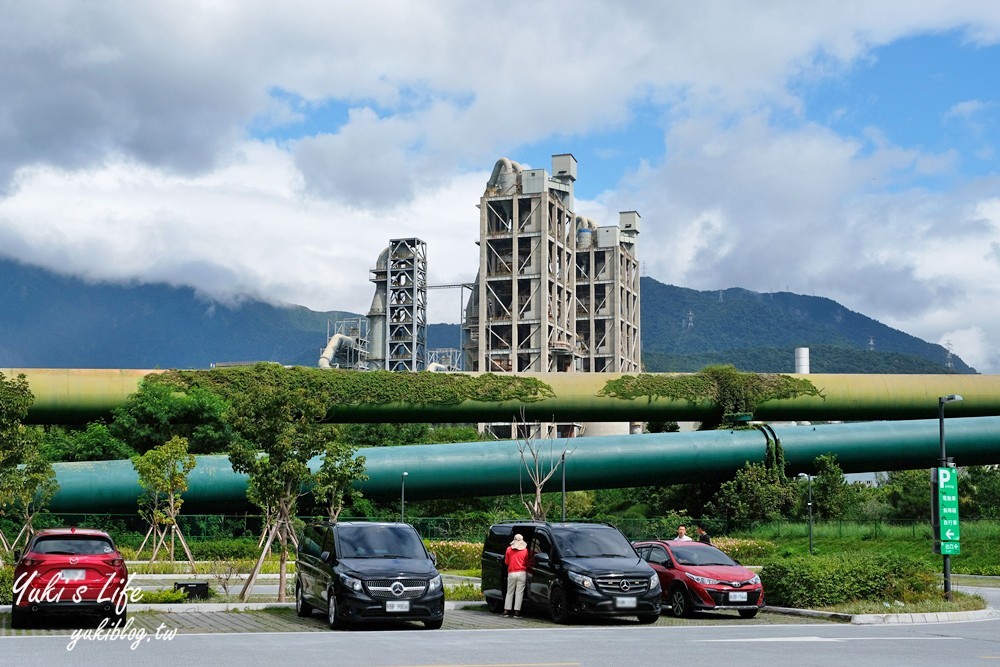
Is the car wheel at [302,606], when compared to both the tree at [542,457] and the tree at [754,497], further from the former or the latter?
the tree at [754,497]

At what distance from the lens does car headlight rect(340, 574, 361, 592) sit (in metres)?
18.8

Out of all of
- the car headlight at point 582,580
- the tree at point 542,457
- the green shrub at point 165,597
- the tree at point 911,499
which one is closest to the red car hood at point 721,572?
the car headlight at point 582,580

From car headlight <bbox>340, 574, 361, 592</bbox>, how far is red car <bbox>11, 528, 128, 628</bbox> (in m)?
3.75

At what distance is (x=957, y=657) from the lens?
15672 mm

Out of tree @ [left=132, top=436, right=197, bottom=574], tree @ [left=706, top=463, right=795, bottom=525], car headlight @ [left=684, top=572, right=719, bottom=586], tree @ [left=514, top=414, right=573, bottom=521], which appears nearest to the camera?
car headlight @ [left=684, top=572, right=719, bottom=586]

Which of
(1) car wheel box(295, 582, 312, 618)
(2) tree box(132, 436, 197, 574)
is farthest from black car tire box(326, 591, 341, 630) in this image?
(2) tree box(132, 436, 197, 574)

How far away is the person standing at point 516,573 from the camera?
71.0 feet

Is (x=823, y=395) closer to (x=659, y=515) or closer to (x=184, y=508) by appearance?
(x=659, y=515)

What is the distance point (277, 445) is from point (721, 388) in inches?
1222

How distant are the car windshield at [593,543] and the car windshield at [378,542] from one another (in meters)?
2.86

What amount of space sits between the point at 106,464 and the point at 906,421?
3379 cm

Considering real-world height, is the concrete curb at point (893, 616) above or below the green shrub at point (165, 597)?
below

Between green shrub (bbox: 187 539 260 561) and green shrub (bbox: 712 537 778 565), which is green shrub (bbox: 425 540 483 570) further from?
green shrub (bbox: 712 537 778 565)

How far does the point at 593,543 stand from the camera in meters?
21.9
